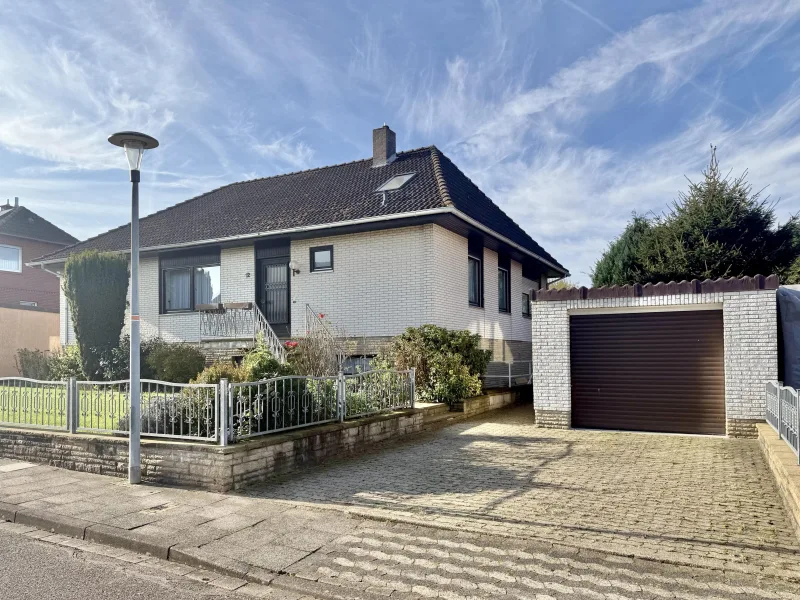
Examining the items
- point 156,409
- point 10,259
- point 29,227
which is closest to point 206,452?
point 156,409

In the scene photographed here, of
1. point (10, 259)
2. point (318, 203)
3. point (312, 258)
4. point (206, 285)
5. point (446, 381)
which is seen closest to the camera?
point (446, 381)

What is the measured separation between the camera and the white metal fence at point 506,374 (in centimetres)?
1573

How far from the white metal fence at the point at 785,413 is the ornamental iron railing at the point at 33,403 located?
31.3 ft

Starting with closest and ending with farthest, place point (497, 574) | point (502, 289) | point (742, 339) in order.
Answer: point (497, 574) < point (742, 339) < point (502, 289)

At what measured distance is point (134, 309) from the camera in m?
7.47

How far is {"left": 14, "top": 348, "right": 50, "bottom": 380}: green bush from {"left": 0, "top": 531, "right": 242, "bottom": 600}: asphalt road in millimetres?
13208

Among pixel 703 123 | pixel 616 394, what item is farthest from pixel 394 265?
pixel 703 123

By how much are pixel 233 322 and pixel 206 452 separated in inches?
351

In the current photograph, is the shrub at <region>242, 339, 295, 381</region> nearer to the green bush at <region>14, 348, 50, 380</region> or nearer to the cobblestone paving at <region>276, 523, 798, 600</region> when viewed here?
the cobblestone paving at <region>276, 523, 798, 600</region>

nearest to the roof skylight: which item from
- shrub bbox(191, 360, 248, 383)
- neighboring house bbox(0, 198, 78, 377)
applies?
shrub bbox(191, 360, 248, 383)

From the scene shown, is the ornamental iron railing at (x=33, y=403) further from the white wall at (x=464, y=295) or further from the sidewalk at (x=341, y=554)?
the white wall at (x=464, y=295)

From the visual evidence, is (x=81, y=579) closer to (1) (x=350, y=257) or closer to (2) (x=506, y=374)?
(1) (x=350, y=257)

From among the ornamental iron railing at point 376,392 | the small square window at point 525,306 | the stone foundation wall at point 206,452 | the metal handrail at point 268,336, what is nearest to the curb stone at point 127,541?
the stone foundation wall at point 206,452

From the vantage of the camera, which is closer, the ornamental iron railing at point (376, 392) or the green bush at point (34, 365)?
the ornamental iron railing at point (376, 392)
